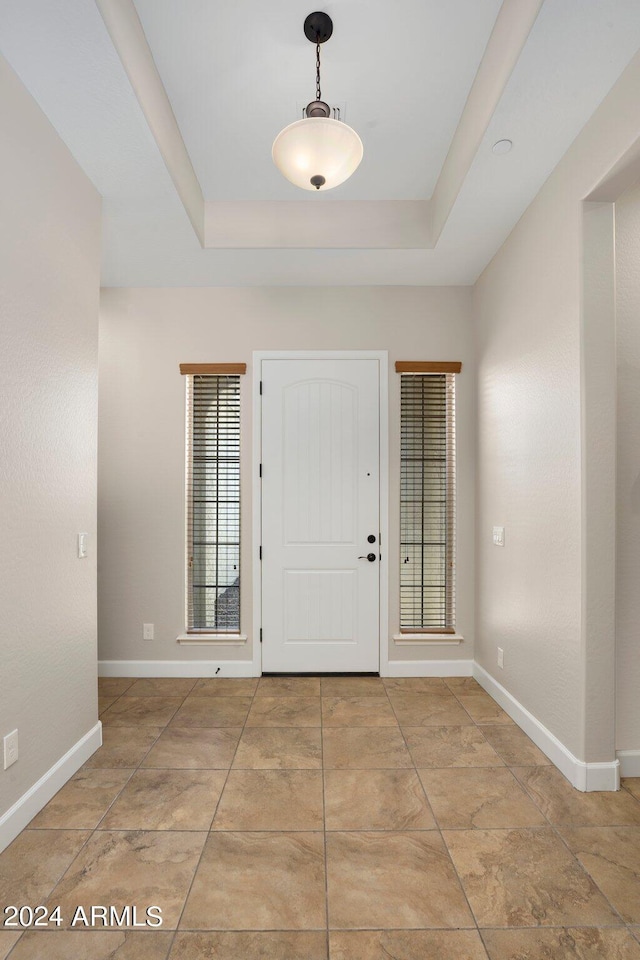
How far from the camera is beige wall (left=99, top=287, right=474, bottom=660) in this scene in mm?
3725

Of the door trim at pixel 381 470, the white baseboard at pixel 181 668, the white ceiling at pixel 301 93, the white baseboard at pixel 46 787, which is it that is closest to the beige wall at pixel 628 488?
the white ceiling at pixel 301 93

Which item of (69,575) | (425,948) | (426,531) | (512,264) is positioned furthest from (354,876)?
(512,264)

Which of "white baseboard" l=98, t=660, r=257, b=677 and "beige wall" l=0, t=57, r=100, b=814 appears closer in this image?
"beige wall" l=0, t=57, r=100, b=814

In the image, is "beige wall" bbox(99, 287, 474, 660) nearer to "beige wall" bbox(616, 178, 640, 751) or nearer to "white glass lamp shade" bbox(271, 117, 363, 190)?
"beige wall" bbox(616, 178, 640, 751)

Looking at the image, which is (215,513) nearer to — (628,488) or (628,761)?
(628,488)

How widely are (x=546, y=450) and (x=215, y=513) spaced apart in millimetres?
2219

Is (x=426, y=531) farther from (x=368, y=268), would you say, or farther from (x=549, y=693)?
(x=368, y=268)

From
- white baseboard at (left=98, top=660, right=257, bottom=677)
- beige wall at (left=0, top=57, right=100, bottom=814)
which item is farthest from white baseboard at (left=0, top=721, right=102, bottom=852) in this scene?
white baseboard at (left=98, top=660, right=257, bottom=677)

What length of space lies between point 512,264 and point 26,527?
9.28 feet

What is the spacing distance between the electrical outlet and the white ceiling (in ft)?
7.78

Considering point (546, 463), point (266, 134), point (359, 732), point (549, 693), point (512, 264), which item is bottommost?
point (359, 732)

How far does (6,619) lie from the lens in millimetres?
1903

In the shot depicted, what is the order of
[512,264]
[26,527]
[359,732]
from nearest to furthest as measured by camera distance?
[26,527] < [359,732] < [512,264]

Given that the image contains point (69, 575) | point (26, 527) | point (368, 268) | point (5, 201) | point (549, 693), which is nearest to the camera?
point (5, 201)
